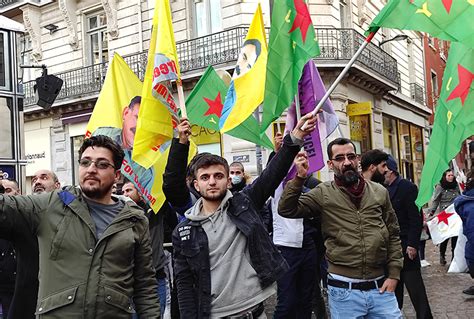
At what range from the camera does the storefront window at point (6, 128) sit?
25.9 ft

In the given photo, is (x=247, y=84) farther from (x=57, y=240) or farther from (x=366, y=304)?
(x=57, y=240)

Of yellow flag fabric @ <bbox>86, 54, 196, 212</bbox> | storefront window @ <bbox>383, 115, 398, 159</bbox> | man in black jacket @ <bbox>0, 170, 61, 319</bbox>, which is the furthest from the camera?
storefront window @ <bbox>383, 115, 398, 159</bbox>

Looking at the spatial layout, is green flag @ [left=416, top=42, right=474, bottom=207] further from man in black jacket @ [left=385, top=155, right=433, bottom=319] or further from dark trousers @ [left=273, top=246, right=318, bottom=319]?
dark trousers @ [left=273, top=246, right=318, bottom=319]

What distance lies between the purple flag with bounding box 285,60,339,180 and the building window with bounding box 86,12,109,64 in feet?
51.2

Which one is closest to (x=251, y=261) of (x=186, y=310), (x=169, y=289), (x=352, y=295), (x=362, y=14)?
(x=186, y=310)

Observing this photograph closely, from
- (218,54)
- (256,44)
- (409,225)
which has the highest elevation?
(218,54)

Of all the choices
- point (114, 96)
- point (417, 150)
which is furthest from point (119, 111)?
point (417, 150)

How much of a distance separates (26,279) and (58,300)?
413 mm

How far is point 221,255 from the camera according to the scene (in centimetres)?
312

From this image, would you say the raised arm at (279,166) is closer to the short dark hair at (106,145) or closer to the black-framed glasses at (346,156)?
the black-framed glasses at (346,156)

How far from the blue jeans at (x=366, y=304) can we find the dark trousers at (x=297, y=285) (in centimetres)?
144

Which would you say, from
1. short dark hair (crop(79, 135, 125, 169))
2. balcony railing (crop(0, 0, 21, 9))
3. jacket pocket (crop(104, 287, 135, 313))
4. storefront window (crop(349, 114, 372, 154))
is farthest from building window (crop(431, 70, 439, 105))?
jacket pocket (crop(104, 287, 135, 313))

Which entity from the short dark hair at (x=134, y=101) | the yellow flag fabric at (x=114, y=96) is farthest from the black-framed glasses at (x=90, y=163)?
the short dark hair at (x=134, y=101)

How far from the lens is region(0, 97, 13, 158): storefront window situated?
25.9 feet
